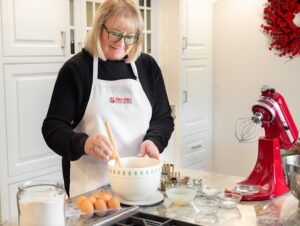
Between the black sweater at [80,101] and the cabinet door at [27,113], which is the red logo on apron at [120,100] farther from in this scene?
the cabinet door at [27,113]

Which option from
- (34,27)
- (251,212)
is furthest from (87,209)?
(34,27)

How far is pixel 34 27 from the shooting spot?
2406 mm

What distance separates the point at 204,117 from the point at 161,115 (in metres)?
1.82

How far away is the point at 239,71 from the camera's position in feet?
11.3

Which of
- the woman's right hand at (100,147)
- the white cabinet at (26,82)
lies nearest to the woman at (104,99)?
the woman's right hand at (100,147)

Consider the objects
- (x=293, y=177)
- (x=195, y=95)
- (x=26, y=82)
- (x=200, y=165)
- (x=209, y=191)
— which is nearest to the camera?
(x=293, y=177)

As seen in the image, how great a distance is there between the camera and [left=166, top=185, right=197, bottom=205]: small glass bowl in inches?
51.8

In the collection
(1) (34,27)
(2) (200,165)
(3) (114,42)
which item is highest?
(1) (34,27)

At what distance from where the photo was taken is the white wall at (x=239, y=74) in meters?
3.23

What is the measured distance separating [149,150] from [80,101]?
1.02 ft

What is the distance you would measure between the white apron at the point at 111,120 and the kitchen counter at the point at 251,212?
360 millimetres

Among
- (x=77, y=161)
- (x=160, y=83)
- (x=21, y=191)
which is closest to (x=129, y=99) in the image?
(x=160, y=83)

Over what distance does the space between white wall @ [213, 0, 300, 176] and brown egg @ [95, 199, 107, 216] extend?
2.27 meters

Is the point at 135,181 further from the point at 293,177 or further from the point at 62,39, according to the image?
the point at 62,39
